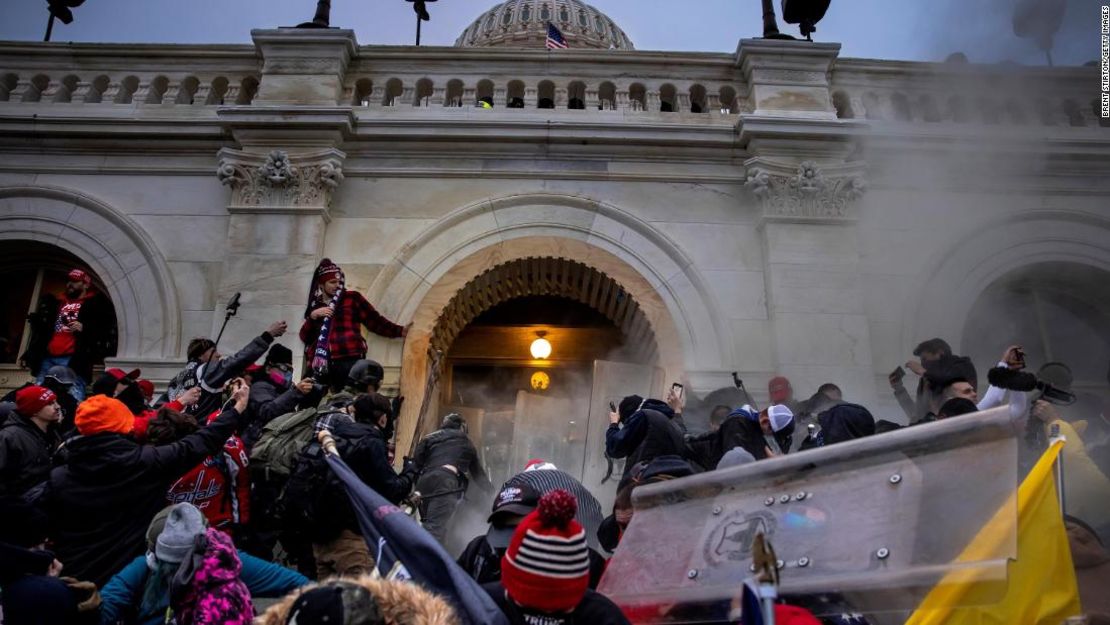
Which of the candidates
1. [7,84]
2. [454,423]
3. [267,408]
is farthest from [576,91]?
[7,84]

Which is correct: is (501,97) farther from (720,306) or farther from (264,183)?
(720,306)

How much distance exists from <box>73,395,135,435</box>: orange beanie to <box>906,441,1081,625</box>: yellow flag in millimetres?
4112

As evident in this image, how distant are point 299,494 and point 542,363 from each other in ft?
24.6

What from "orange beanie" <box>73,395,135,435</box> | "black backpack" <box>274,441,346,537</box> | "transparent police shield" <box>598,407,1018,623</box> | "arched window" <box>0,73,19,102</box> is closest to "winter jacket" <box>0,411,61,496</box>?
"orange beanie" <box>73,395,135,435</box>

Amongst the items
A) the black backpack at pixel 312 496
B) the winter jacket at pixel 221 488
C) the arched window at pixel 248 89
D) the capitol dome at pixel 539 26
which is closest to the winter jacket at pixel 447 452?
the winter jacket at pixel 221 488

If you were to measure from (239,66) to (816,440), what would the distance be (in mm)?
8870

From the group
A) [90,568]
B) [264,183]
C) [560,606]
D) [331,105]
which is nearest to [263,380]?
[90,568]

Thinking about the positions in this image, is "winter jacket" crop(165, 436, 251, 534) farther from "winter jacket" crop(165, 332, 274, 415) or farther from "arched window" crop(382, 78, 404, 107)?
"arched window" crop(382, 78, 404, 107)

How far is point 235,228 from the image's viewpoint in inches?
341

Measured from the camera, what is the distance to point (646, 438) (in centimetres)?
554

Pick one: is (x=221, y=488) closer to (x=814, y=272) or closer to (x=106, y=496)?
(x=106, y=496)

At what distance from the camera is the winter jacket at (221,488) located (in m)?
4.62

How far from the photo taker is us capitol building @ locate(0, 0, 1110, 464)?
8.59 metres

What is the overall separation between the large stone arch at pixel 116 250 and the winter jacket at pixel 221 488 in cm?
411
